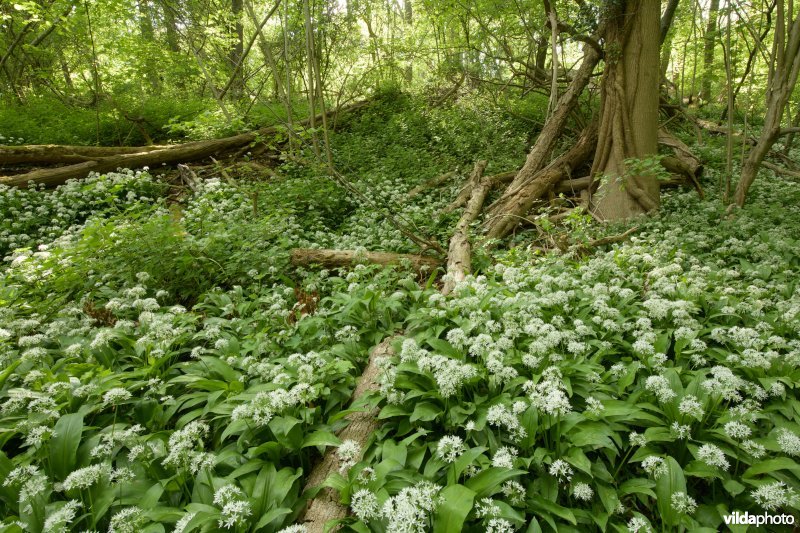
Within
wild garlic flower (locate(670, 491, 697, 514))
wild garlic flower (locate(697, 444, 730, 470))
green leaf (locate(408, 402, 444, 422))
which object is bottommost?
wild garlic flower (locate(670, 491, 697, 514))

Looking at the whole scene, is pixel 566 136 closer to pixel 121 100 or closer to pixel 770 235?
pixel 770 235

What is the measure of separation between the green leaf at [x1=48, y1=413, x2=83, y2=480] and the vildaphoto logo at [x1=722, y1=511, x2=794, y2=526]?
3.80m

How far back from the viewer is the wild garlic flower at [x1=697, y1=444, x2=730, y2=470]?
222cm

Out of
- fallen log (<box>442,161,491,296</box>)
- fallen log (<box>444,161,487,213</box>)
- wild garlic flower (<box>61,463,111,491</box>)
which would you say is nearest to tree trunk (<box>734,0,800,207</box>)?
fallen log (<box>442,161,491,296</box>)

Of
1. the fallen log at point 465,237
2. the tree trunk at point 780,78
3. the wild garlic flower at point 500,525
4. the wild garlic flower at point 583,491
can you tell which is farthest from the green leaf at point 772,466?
the tree trunk at point 780,78

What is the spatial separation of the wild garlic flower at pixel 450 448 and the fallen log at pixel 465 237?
2.61m

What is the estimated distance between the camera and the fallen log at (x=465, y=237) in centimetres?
531

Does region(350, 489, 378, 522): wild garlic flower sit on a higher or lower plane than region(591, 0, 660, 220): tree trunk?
lower

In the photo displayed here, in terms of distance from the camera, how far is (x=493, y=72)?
12.7 metres

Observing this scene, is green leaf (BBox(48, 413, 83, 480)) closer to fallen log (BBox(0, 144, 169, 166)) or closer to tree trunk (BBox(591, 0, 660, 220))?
tree trunk (BBox(591, 0, 660, 220))

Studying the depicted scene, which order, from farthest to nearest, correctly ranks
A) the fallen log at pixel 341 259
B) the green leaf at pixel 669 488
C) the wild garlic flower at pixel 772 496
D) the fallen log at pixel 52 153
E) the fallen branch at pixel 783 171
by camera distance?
the fallen log at pixel 52 153 → the fallen branch at pixel 783 171 → the fallen log at pixel 341 259 → the green leaf at pixel 669 488 → the wild garlic flower at pixel 772 496

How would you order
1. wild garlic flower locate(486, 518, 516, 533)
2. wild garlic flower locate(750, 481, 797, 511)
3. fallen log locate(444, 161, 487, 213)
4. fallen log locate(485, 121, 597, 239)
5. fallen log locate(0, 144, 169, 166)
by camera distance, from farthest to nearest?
1. fallen log locate(0, 144, 169, 166)
2. fallen log locate(444, 161, 487, 213)
3. fallen log locate(485, 121, 597, 239)
4. wild garlic flower locate(750, 481, 797, 511)
5. wild garlic flower locate(486, 518, 516, 533)

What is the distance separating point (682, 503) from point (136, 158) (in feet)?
38.5

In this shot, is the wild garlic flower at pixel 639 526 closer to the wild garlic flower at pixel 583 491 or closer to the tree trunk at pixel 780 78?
the wild garlic flower at pixel 583 491
